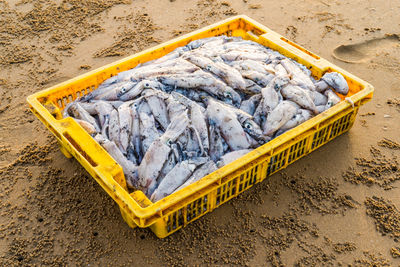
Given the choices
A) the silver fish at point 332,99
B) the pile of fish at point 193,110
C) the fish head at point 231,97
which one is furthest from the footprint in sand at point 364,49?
the fish head at point 231,97

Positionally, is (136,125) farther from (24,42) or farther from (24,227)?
(24,42)

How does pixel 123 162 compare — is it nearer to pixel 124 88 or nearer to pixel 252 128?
pixel 124 88

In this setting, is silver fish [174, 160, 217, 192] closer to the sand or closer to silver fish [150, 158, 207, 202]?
silver fish [150, 158, 207, 202]

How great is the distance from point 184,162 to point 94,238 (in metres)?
0.98

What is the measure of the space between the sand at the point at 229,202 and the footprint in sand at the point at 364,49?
1cm

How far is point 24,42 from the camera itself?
5.69 meters

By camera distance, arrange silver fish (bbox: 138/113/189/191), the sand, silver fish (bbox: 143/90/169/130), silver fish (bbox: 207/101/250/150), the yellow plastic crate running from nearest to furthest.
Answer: the yellow plastic crate → the sand → silver fish (bbox: 138/113/189/191) → silver fish (bbox: 207/101/250/150) → silver fish (bbox: 143/90/169/130)

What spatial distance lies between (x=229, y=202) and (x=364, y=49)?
3.26 meters

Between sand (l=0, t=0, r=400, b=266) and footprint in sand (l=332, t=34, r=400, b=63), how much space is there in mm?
14

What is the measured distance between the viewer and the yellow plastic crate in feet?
9.80

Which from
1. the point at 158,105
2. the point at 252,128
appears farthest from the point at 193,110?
the point at 252,128

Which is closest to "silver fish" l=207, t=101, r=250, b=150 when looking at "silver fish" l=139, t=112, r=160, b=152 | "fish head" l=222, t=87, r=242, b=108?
"fish head" l=222, t=87, r=242, b=108

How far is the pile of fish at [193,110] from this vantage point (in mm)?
3426

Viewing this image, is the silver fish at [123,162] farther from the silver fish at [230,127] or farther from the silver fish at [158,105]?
the silver fish at [230,127]
